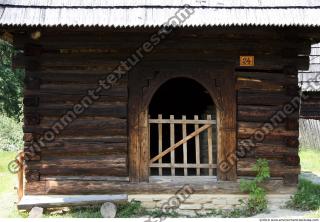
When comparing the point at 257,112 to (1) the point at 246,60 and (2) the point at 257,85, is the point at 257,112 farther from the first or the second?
(1) the point at 246,60

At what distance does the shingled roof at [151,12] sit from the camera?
23.9 feet

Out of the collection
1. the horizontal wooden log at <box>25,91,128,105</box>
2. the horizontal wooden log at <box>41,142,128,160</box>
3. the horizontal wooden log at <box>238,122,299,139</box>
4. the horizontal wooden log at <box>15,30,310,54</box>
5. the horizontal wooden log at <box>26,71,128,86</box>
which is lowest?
the horizontal wooden log at <box>41,142,128,160</box>

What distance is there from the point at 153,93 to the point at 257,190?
226 cm

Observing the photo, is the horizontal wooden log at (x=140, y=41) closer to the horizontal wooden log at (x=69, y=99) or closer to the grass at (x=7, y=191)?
the horizontal wooden log at (x=69, y=99)

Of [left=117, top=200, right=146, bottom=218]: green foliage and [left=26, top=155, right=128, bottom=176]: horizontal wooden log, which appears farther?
[left=26, top=155, right=128, bottom=176]: horizontal wooden log

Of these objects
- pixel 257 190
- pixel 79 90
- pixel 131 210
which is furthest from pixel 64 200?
pixel 257 190

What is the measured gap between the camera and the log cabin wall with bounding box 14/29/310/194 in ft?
25.9

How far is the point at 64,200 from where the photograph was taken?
7.65 metres

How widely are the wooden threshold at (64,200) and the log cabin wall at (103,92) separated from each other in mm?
177

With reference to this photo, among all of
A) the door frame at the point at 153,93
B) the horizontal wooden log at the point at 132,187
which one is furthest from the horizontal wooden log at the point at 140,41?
the horizontal wooden log at the point at 132,187

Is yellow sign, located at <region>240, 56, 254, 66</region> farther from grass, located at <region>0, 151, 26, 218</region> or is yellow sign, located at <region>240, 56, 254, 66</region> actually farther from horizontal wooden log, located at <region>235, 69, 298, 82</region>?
grass, located at <region>0, 151, 26, 218</region>

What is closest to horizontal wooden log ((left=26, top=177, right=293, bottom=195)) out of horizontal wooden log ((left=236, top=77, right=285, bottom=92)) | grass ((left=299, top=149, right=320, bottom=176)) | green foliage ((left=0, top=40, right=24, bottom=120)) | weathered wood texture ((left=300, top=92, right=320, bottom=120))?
horizontal wooden log ((left=236, top=77, right=285, bottom=92))

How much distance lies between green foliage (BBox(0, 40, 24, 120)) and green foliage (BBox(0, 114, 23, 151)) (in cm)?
350

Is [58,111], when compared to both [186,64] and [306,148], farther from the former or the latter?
[306,148]
